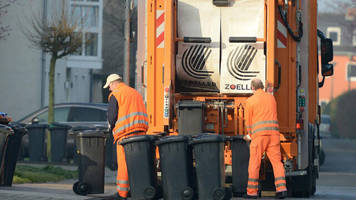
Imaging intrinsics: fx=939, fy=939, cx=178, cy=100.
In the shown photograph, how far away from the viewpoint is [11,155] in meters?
13.9

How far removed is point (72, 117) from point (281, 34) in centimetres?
1054

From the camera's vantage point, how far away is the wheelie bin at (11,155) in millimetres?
13773

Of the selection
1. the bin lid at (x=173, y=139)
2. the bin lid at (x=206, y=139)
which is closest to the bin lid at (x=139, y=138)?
the bin lid at (x=173, y=139)

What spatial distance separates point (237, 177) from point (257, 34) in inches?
76.8

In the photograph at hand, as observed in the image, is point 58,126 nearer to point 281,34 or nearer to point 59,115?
point 59,115

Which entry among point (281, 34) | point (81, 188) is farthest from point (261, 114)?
point (81, 188)

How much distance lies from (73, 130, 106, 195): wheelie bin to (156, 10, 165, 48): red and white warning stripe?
1.49 metres

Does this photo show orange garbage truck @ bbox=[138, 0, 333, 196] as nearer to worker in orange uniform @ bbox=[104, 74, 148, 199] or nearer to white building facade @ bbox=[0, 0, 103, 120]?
worker in orange uniform @ bbox=[104, 74, 148, 199]

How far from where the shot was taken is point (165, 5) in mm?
12523

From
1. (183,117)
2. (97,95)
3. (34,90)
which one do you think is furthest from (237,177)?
(97,95)

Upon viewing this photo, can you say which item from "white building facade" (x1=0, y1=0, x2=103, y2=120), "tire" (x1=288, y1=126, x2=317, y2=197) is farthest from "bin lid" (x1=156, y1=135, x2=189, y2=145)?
"white building facade" (x1=0, y1=0, x2=103, y2=120)

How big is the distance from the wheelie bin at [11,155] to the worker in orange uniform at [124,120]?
231 centimetres

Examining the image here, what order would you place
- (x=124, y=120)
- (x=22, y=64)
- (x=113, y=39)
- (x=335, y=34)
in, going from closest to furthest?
(x=124, y=120), (x=22, y=64), (x=113, y=39), (x=335, y=34)

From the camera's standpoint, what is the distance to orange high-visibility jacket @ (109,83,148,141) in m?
12.1
